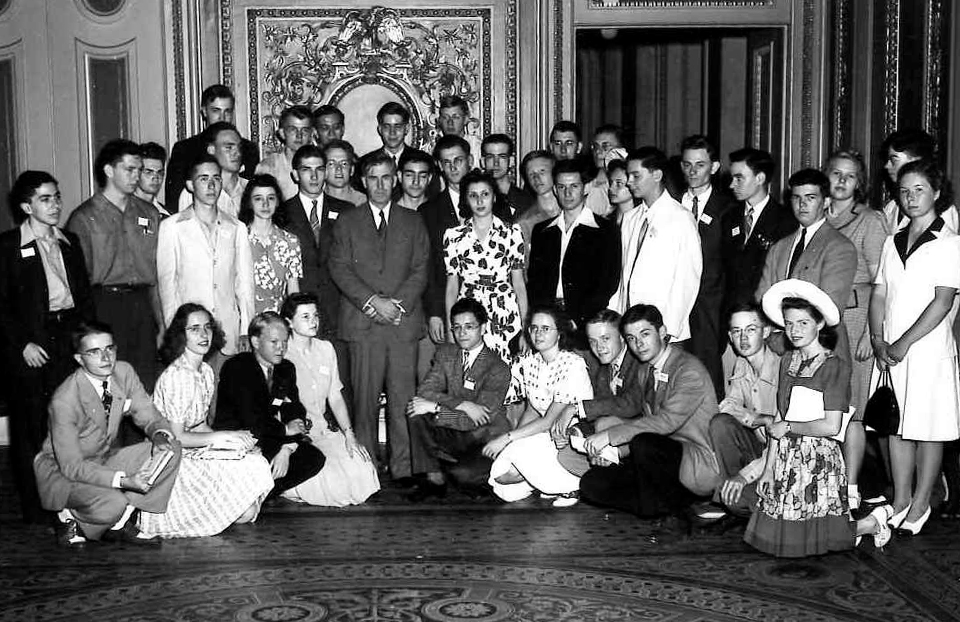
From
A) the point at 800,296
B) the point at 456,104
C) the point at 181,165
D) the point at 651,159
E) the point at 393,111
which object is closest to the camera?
the point at 800,296

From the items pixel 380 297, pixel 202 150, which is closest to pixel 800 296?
pixel 380 297

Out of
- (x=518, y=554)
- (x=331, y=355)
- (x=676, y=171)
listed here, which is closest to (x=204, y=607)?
(x=518, y=554)

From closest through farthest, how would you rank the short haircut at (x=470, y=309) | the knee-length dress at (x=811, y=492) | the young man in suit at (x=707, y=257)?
the knee-length dress at (x=811, y=492) < the short haircut at (x=470, y=309) < the young man in suit at (x=707, y=257)

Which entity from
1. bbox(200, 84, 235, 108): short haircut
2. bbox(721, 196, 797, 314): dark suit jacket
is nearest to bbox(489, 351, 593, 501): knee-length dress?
bbox(721, 196, 797, 314): dark suit jacket

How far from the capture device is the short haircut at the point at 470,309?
18.3 feet

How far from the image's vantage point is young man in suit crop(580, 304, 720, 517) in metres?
5.02

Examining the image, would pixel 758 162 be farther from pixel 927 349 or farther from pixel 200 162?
pixel 200 162

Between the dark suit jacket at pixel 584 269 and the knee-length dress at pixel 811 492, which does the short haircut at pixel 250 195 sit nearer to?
the dark suit jacket at pixel 584 269

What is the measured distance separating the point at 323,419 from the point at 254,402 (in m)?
0.45

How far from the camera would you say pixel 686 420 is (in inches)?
201

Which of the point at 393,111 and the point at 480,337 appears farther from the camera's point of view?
the point at 393,111

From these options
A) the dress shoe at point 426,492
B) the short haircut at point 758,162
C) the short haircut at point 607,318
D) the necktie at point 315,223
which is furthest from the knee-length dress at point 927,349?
the necktie at point 315,223

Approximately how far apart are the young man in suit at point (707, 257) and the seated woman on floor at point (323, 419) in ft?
5.48

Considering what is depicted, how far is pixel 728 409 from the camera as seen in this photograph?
5.10 m
